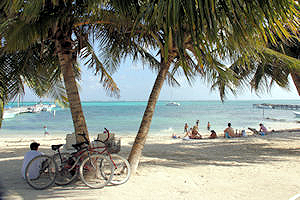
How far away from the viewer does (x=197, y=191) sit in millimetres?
3922

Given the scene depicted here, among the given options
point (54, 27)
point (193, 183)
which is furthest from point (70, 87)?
point (193, 183)

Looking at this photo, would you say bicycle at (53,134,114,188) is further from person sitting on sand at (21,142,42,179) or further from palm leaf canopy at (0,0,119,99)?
palm leaf canopy at (0,0,119,99)

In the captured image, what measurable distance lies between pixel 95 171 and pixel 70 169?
461 mm

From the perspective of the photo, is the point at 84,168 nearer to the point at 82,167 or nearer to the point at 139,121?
the point at 82,167

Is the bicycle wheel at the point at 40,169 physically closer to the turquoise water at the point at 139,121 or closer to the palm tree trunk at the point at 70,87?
the palm tree trunk at the point at 70,87

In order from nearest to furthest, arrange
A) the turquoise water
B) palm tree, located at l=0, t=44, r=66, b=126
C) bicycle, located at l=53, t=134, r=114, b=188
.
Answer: bicycle, located at l=53, t=134, r=114, b=188 → palm tree, located at l=0, t=44, r=66, b=126 → the turquoise water

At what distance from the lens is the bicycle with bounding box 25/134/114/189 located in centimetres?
392

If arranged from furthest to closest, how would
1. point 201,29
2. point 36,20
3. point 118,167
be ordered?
point 118,167 → point 36,20 → point 201,29

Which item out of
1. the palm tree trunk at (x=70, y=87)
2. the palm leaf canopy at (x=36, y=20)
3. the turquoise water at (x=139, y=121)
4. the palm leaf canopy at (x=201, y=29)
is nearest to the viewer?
the palm leaf canopy at (x=201, y=29)

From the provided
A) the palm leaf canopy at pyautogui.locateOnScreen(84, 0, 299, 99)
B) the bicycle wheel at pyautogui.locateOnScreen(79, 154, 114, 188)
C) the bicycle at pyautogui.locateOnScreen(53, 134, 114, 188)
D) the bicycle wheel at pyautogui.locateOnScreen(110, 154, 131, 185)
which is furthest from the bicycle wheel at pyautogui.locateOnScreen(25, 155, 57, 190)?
the palm leaf canopy at pyautogui.locateOnScreen(84, 0, 299, 99)

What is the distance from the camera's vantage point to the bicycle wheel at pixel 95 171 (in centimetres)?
391

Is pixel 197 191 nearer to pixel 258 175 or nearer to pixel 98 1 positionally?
pixel 258 175

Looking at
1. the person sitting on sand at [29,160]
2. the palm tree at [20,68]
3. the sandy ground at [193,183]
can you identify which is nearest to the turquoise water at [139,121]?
the sandy ground at [193,183]

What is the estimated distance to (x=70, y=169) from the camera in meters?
3.93
